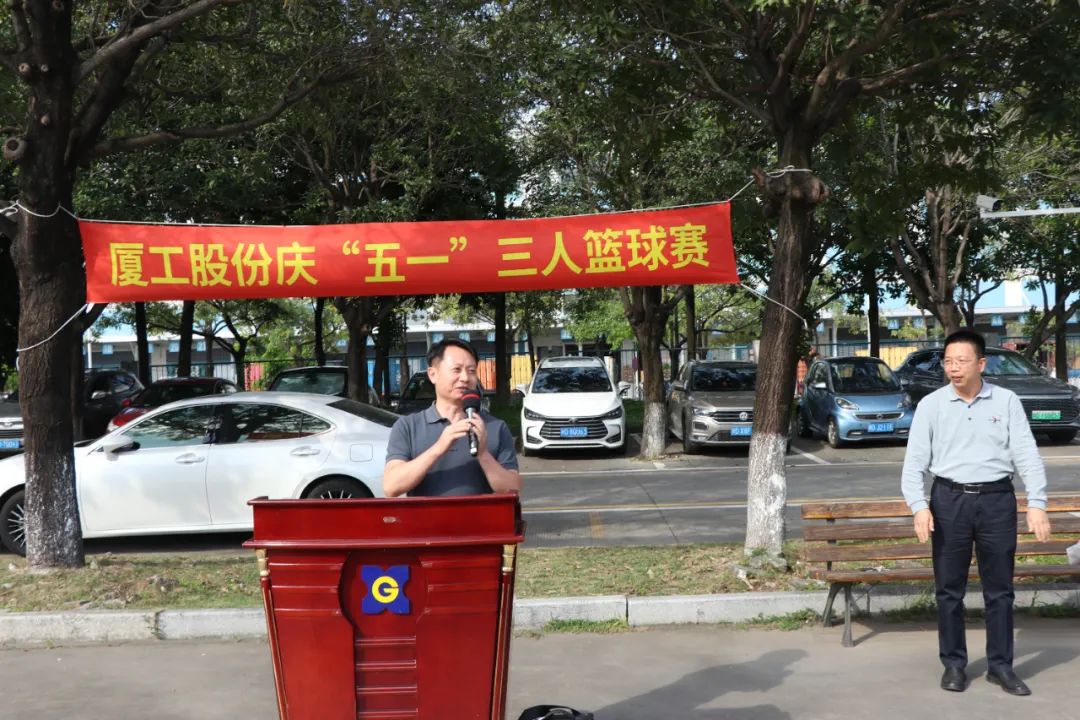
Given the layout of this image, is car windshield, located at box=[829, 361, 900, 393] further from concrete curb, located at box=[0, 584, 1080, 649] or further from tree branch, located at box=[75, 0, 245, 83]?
tree branch, located at box=[75, 0, 245, 83]

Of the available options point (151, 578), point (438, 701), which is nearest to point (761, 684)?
point (438, 701)

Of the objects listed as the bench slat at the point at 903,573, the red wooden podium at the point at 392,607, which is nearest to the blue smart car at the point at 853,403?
the bench slat at the point at 903,573

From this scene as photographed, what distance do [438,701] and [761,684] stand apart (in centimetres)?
252

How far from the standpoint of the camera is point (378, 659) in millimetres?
3582

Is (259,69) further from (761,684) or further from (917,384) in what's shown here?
(917,384)

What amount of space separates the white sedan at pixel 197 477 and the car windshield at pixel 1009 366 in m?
12.9

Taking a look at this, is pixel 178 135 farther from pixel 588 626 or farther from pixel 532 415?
pixel 532 415

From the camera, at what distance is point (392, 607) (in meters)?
3.56

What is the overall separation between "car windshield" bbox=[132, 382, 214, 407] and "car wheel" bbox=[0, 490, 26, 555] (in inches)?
353

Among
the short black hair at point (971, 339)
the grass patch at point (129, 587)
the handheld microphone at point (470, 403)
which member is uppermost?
the short black hair at point (971, 339)

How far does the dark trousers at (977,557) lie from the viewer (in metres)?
5.15

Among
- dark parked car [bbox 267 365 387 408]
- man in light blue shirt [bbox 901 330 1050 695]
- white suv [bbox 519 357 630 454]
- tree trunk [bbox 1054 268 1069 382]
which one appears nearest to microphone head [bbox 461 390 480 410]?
man in light blue shirt [bbox 901 330 1050 695]

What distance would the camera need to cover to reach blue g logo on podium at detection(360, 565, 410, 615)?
A: 3.54 m

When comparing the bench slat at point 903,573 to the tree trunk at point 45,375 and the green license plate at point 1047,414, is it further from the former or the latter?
the green license plate at point 1047,414
